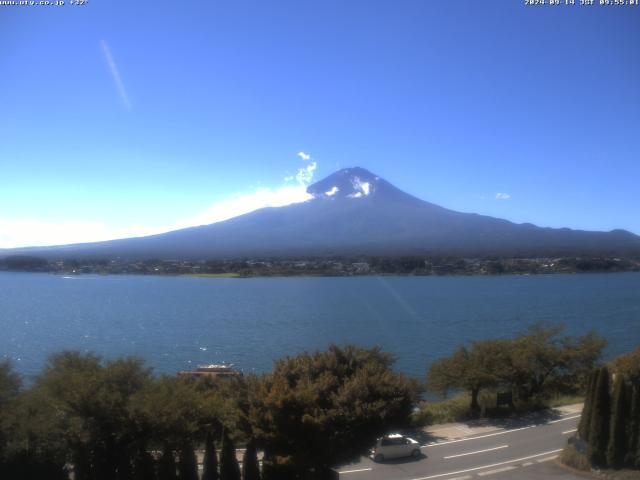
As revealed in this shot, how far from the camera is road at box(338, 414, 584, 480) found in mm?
9156

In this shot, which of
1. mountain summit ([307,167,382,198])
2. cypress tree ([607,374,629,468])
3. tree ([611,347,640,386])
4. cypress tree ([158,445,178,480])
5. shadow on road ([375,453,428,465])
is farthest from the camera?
mountain summit ([307,167,382,198])

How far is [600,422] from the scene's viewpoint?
884 centimetres

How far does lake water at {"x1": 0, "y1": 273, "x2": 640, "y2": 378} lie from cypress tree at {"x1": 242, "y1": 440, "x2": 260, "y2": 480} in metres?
14.4

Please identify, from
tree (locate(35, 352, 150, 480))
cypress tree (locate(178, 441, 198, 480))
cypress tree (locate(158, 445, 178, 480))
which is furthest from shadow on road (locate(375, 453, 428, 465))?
tree (locate(35, 352, 150, 480))

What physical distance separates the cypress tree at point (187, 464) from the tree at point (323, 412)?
40.9 inches

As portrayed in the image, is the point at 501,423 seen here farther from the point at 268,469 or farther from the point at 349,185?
the point at 349,185

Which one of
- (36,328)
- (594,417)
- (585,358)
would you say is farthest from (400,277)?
(594,417)

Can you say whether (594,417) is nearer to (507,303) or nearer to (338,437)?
(338,437)

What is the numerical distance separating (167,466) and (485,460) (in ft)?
17.8

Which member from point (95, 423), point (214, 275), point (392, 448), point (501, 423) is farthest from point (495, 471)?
point (214, 275)

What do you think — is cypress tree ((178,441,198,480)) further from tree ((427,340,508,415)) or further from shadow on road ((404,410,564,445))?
tree ((427,340,508,415))

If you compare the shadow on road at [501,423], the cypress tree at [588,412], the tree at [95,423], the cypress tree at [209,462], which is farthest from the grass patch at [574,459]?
the tree at [95,423]

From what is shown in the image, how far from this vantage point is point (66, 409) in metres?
7.76

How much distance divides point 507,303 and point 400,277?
35.3 m
